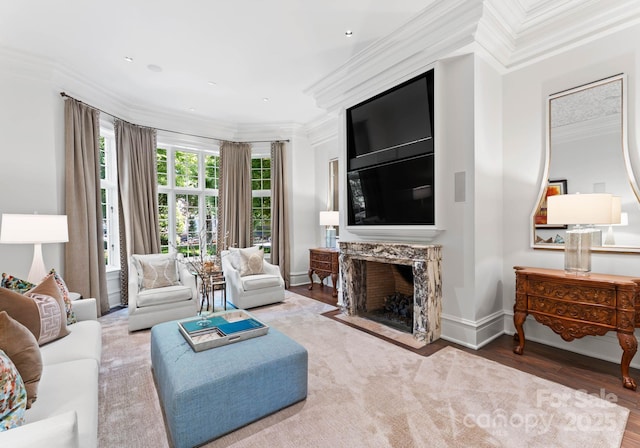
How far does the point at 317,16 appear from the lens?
2932mm

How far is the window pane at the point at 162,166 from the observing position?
5645mm

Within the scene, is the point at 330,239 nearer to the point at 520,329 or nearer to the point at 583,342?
the point at 520,329

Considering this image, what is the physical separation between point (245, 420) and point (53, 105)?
4.28 metres

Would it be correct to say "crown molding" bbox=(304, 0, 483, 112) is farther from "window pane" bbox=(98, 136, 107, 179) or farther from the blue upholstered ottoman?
"window pane" bbox=(98, 136, 107, 179)

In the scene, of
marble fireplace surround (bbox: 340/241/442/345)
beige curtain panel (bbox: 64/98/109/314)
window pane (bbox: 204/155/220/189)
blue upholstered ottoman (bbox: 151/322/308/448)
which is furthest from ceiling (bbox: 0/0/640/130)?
blue upholstered ottoman (bbox: 151/322/308/448)

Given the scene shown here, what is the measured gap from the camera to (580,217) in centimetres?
244

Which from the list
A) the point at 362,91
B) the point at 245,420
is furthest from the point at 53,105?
the point at 245,420

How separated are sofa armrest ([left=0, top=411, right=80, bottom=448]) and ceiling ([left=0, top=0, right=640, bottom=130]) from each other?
3164 millimetres

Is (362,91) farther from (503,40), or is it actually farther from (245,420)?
(245,420)

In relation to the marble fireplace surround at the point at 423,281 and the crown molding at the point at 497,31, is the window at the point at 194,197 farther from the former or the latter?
the crown molding at the point at 497,31

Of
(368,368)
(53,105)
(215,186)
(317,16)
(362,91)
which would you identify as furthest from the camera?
(215,186)

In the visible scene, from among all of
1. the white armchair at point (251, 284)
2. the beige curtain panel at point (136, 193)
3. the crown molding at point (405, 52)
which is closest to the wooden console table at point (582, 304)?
the crown molding at point (405, 52)

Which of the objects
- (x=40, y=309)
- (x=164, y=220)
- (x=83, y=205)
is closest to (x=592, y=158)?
(x=40, y=309)

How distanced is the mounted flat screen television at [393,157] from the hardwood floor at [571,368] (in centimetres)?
140
